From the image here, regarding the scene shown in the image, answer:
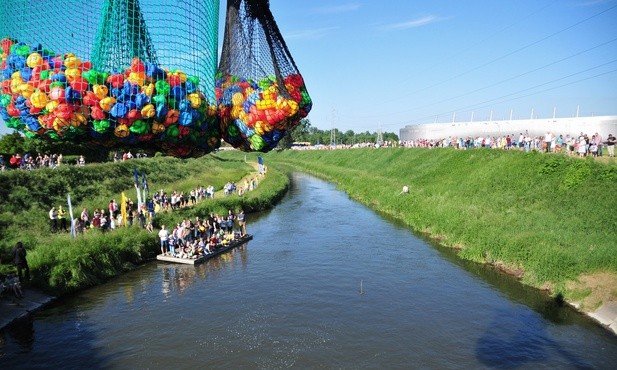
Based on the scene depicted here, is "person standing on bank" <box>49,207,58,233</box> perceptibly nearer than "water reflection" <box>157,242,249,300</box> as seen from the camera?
No

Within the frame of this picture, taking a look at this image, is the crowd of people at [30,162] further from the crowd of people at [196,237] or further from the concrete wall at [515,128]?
the concrete wall at [515,128]

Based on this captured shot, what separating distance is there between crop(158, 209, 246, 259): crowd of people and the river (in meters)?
0.96

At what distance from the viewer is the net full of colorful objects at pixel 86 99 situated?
3811 mm

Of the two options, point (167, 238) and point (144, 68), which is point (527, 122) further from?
point (144, 68)

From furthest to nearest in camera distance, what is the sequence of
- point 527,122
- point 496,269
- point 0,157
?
1. point 527,122
2. point 0,157
3. point 496,269

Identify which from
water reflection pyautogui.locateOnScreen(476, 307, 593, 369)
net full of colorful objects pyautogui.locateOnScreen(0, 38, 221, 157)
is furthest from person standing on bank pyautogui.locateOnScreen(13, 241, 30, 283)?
water reflection pyautogui.locateOnScreen(476, 307, 593, 369)

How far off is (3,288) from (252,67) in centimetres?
1577

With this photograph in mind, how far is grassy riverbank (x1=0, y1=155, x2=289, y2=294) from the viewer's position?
19250 mm

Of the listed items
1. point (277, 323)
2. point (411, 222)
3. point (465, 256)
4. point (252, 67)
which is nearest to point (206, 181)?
point (411, 222)

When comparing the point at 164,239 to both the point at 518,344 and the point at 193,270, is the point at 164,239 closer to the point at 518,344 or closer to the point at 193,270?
the point at 193,270

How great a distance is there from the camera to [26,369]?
1329 centimetres

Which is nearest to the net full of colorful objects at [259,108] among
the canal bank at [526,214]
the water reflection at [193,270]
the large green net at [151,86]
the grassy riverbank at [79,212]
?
the large green net at [151,86]

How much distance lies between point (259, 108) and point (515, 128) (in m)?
56.5

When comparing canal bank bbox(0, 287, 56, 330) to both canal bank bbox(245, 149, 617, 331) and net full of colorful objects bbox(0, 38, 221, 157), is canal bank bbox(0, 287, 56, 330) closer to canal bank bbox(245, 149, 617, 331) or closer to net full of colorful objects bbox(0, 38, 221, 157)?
net full of colorful objects bbox(0, 38, 221, 157)
